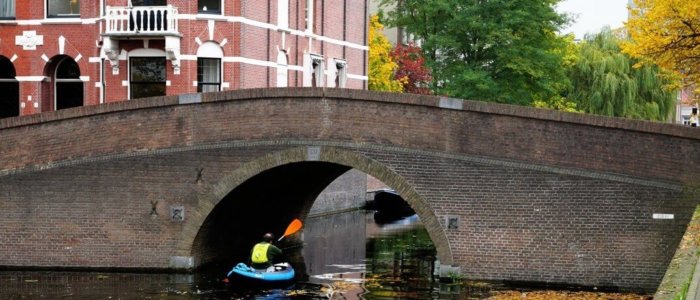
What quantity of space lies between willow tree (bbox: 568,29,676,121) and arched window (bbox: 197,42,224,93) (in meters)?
24.7

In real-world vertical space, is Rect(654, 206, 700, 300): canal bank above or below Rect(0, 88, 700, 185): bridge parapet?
below

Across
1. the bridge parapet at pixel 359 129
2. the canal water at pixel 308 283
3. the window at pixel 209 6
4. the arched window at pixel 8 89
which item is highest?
the window at pixel 209 6

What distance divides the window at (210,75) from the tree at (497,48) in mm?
12990

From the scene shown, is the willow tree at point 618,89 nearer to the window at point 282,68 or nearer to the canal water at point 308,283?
the window at point 282,68

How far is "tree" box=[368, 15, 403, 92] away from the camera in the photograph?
2141 inches

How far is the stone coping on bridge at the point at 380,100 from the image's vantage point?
24.6 m

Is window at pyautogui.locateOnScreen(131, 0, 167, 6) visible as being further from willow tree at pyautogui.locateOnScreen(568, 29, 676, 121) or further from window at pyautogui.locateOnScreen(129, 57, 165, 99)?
willow tree at pyautogui.locateOnScreen(568, 29, 676, 121)

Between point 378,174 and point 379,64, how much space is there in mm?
29003

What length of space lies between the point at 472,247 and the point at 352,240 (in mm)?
10438

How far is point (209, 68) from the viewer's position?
3394 centimetres

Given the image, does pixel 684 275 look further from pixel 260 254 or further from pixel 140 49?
pixel 140 49

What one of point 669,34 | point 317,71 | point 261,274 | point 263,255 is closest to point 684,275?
point 669,34

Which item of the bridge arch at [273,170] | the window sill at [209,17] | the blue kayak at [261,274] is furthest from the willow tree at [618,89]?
the blue kayak at [261,274]

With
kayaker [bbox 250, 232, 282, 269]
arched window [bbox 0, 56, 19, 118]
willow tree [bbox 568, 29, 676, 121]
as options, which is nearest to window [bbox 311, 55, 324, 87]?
arched window [bbox 0, 56, 19, 118]
